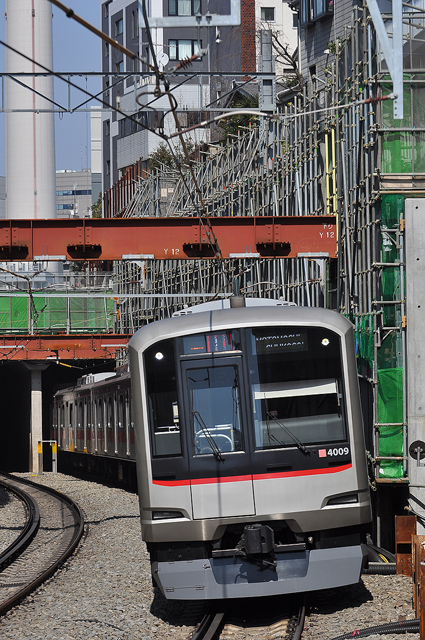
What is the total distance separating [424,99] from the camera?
13305 millimetres

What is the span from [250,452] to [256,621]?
1.64 metres

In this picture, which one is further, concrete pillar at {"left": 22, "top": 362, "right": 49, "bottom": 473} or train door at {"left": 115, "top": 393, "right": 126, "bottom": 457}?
concrete pillar at {"left": 22, "top": 362, "right": 49, "bottom": 473}

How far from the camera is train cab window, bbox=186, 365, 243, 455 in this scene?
8.45m

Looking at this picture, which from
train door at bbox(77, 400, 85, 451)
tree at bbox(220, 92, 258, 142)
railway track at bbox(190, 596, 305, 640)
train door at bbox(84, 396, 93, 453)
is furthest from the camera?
tree at bbox(220, 92, 258, 142)

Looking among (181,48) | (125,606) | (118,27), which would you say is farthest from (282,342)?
(118,27)

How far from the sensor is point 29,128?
190 feet

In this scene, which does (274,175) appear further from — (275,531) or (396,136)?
(275,531)

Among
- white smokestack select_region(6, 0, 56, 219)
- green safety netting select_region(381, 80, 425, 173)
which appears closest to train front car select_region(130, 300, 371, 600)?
green safety netting select_region(381, 80, 425, 173)

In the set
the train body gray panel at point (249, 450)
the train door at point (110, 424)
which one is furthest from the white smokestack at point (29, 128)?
the train body gray panel at point (249, 450)

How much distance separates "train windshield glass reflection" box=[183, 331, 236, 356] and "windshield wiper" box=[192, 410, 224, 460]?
0.62 m

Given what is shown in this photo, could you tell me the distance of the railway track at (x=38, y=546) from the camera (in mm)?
10484

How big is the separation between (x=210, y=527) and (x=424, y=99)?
26.4ft

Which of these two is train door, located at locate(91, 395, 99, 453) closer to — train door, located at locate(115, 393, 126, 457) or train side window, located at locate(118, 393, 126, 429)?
train door, located at locate(115, 393, 126, 457)

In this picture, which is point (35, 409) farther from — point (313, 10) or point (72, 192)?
point (72, 192)
